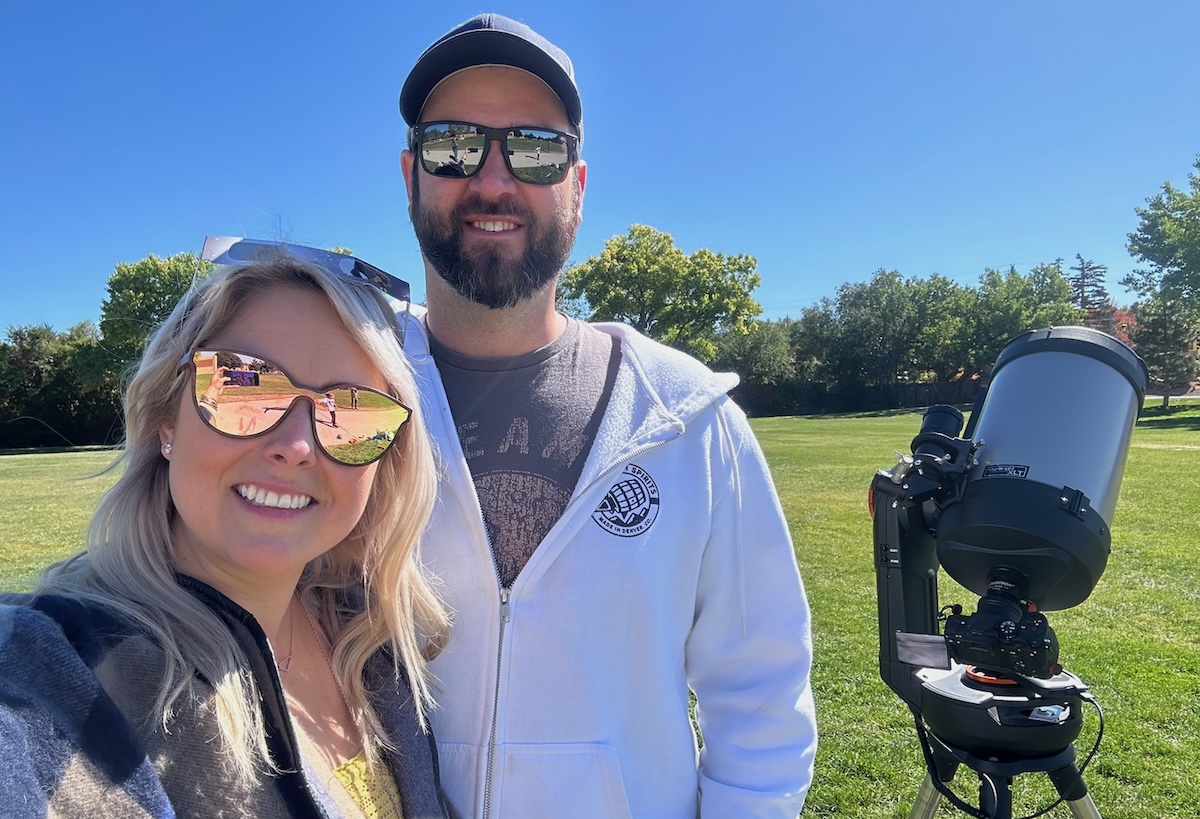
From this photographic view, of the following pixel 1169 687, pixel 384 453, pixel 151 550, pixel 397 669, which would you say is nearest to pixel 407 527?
pixel 384 453

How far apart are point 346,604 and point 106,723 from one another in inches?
28.4

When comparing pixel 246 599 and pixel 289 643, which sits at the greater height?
pixel 246 599

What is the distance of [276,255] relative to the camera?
4.66ft

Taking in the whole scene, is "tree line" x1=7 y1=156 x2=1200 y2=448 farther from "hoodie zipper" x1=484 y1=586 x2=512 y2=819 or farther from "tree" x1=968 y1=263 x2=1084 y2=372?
"hoodie zipper" x1=484 y1=586 x2=512 y2=819

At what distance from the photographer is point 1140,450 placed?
2075 cm

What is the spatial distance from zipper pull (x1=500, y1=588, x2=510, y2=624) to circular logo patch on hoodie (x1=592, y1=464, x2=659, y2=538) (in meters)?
0.27

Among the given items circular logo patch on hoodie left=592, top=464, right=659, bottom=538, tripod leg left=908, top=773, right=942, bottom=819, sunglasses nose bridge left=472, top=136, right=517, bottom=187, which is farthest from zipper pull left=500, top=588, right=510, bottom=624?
tripod leg left=908, top=773, right=942, bottom=819

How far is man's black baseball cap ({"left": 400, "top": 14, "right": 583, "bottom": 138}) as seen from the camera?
72.5 inches

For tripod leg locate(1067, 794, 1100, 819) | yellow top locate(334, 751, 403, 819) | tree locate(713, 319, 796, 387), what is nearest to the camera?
yellow top locate(334, 751, 403, 819)

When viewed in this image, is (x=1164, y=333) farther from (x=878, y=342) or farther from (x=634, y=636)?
(x=634, y=636)

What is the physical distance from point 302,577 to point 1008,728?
189cm

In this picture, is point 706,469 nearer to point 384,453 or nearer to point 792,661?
point 792,661

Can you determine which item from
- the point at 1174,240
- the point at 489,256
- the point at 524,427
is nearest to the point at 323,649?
the point at 524,427

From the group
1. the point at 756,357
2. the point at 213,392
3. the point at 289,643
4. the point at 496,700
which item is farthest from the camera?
the point at 756,357
